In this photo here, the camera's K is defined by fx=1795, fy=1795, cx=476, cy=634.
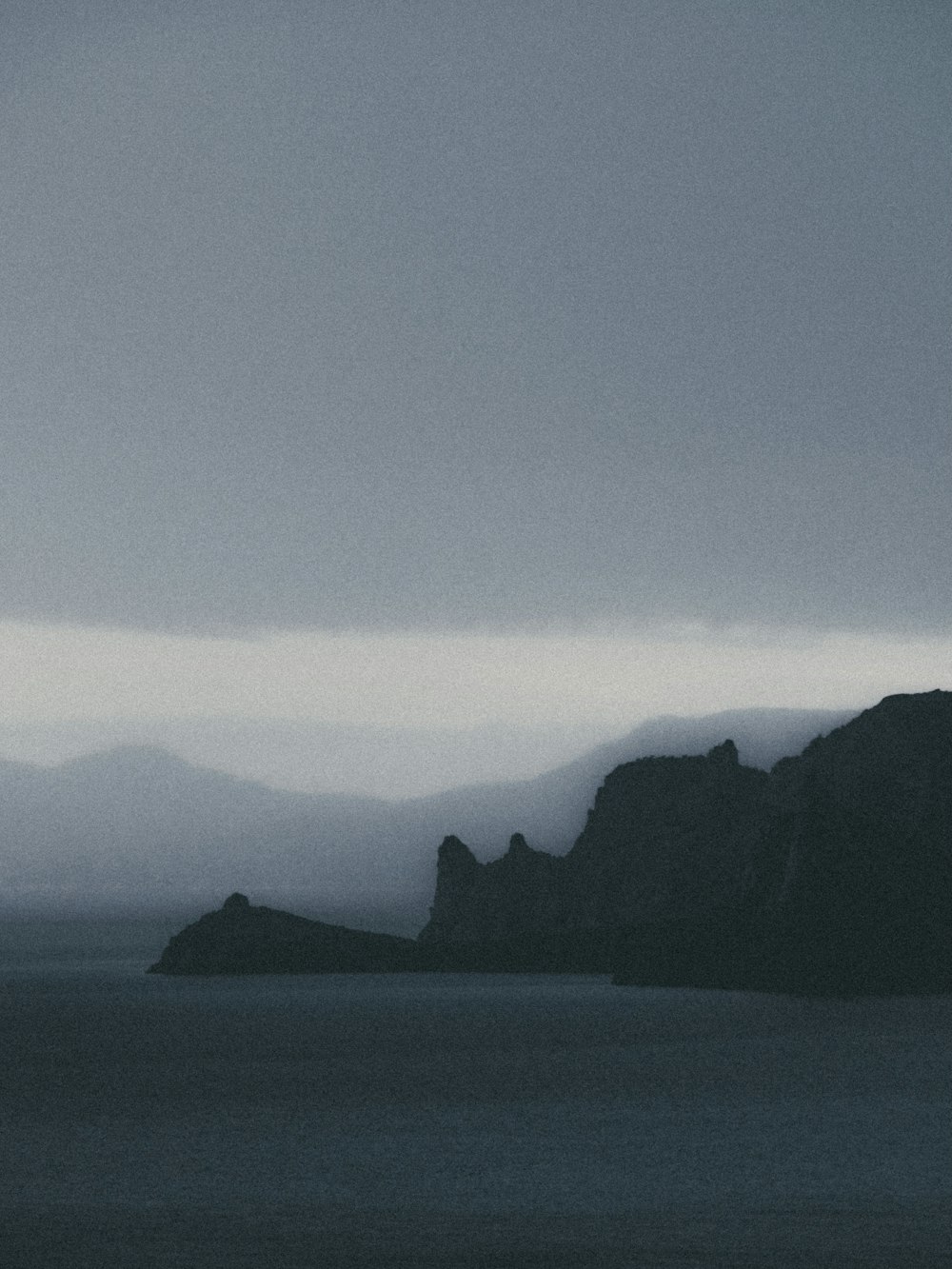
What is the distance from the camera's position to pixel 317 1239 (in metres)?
46.7

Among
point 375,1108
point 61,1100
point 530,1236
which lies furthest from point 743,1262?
point 61,1100

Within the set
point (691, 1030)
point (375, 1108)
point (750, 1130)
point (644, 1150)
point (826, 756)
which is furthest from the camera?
point (826, 756)

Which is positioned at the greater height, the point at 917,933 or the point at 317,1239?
the point at 917,933

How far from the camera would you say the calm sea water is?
46781 mm

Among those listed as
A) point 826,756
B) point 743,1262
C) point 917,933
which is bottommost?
point 743,1262

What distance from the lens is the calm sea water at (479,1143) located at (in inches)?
1842

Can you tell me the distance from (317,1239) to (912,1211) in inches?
685

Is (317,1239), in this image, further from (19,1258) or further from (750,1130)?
(750,1130)

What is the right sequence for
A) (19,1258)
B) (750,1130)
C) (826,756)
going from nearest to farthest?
(19,1258)
(750,1130)
(826,756)

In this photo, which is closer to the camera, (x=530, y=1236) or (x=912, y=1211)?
(x=530, y=1236)

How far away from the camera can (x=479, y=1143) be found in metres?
68.9

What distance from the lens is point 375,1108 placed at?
270ft

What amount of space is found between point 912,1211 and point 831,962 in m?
116

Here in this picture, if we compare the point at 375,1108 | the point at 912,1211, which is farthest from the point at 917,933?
the point at 912,1211
